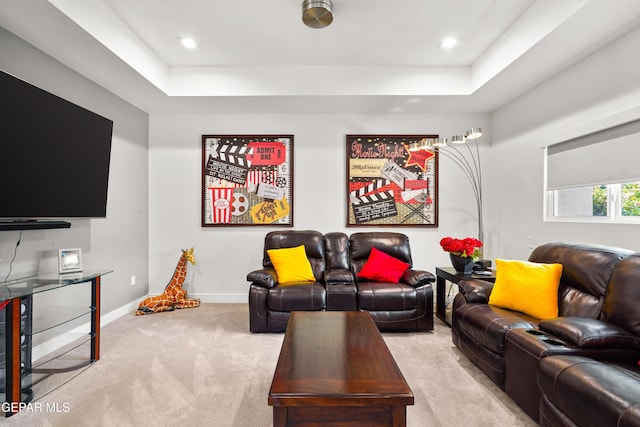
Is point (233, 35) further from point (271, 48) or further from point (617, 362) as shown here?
point (617, 362)

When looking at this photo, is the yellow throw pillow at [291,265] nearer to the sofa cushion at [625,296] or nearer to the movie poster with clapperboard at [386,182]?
the movie poster with clapperboard at [386,182]

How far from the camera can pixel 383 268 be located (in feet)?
11.6

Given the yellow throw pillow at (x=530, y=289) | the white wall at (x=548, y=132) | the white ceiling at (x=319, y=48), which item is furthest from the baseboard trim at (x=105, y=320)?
the white wall at (x=548, y=132)

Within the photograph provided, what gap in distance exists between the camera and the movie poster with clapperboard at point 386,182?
4293 mm

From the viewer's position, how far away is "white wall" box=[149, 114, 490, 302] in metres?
4.30

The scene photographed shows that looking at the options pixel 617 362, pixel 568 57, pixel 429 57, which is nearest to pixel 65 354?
pixel 617 362

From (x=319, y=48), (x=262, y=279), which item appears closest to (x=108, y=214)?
(x=262, y=279)

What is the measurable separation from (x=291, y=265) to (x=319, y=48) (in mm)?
2361

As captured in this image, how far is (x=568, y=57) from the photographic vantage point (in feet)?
9.02

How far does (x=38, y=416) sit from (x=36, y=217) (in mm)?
1392

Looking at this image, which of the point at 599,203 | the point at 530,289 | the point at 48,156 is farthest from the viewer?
the point at 599,203

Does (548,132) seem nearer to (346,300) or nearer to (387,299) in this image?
(387,299)
